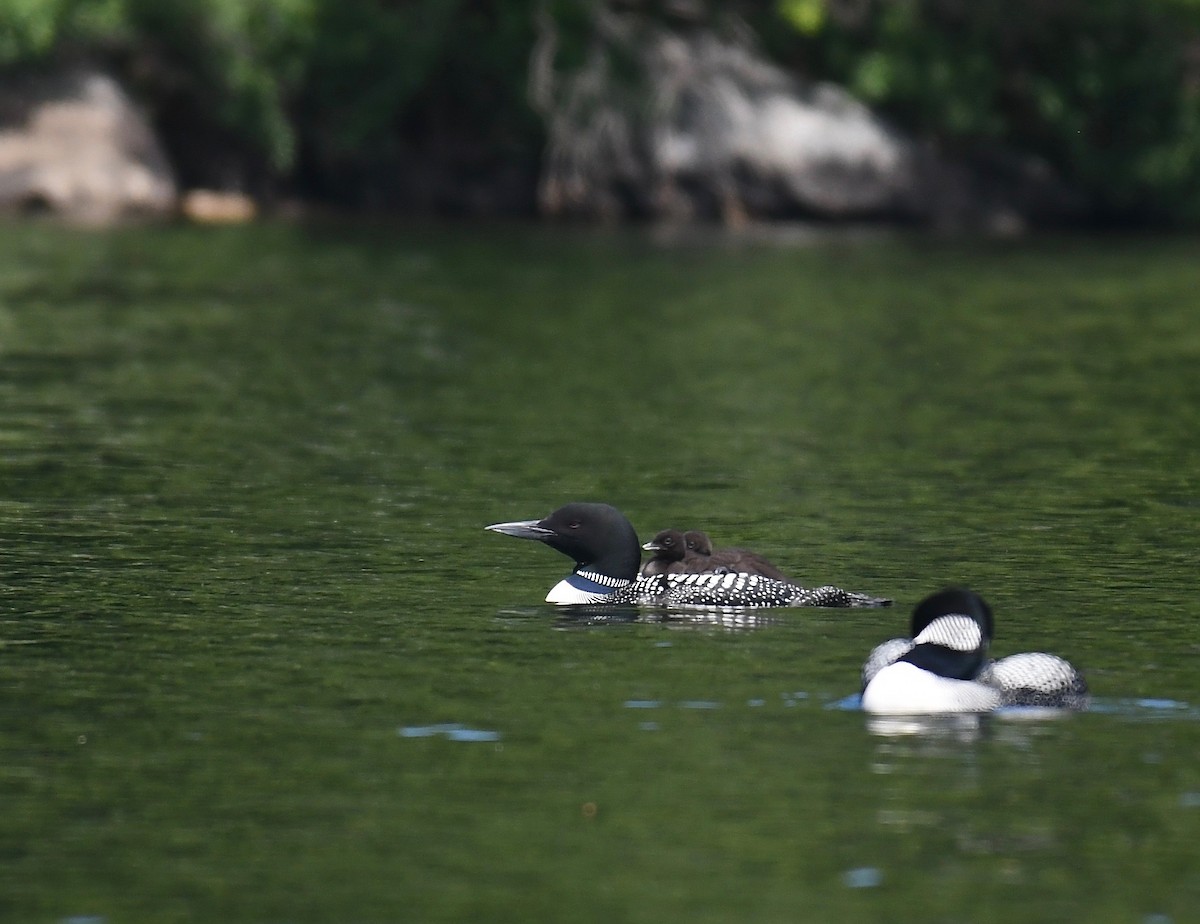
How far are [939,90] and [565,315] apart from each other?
69.3 ft

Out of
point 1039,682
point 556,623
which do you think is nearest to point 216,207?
point 556,623

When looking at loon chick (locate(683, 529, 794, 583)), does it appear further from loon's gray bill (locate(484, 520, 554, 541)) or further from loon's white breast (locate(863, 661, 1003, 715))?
loon's white breast (locate(863, 661, 1003, 715))

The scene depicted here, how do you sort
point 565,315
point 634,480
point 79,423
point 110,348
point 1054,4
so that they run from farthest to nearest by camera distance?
point 1054,4, point 565,315, point 110,348, point 79,423, point 634,480

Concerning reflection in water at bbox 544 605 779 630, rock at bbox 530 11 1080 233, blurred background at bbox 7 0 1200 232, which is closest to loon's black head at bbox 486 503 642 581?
reflection in water at bbox 544 605 779 630

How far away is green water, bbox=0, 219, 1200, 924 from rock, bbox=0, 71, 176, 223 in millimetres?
17563

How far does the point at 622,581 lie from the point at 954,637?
3338 millimetres

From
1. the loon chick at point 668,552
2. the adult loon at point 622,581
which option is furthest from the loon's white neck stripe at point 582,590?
the loon chick at point 668,552

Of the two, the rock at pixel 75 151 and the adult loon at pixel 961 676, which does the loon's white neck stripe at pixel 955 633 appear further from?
the rock at pixel 75 151

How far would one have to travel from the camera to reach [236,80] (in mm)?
47750

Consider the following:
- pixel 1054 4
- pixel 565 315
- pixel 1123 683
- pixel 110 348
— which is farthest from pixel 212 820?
pixel 1054 4

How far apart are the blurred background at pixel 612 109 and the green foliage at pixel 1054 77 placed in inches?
2.0

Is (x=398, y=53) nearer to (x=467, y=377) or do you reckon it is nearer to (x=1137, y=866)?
(x=467, y=377)

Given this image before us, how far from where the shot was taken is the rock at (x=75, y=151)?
4641 cm

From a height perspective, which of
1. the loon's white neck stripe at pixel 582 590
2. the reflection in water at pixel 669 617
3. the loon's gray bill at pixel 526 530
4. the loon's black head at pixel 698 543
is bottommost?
the reflection in water at pixel 669 617
